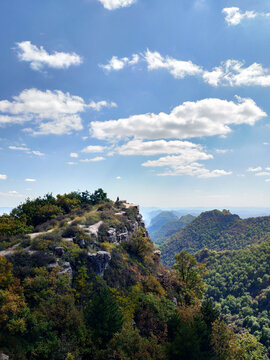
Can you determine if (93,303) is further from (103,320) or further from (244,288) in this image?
(244,288)

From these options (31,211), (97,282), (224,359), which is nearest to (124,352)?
(97,282)

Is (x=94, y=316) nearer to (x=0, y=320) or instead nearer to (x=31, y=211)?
(x=0, y=320)

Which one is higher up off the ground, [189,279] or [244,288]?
[189,279]

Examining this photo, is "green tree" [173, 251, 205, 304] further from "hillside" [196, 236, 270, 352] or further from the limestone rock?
"hillside" [196, 236, 270, 352]

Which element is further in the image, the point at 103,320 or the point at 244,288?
the point at 244,288

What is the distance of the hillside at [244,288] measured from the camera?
108625 mm

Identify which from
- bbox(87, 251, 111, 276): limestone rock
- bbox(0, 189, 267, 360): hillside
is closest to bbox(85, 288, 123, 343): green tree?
bbox(0, 189, 267, 360): hillside

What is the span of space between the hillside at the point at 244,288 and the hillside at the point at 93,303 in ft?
299

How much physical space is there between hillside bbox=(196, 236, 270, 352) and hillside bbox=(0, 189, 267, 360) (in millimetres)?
91277

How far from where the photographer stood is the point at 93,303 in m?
24.8

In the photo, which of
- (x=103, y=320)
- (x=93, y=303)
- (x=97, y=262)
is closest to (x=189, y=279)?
(x=97, y=262)

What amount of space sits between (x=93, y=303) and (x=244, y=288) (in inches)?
6417

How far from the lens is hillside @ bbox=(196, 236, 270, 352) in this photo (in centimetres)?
10862

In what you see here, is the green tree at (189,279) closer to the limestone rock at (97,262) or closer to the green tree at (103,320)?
the limestone rock at (97,262)
